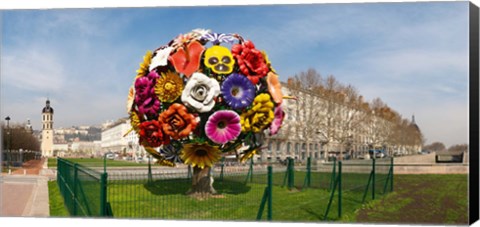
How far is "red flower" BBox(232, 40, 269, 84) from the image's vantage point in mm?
12487

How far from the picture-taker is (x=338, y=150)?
129 feet

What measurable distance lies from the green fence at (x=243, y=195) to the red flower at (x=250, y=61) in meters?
2.70

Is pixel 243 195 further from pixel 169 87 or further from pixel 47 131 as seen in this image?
pixel 47 131

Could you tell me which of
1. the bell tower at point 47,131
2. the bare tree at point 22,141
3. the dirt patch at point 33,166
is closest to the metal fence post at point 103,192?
the bell tower at point 47,131

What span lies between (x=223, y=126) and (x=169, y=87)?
165 cm

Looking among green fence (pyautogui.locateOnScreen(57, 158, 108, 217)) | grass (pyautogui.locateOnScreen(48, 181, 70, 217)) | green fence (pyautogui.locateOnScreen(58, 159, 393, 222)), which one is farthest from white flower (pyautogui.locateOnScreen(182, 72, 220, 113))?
grass (pyautogui.locateOnScreen(48, 181, 70, 217))

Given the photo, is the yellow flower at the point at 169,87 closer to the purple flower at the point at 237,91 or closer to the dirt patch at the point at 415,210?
the purple flower at the point at 237,91

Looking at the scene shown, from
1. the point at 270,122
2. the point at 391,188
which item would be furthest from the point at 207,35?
the point at 391,188

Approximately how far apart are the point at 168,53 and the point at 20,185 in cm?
750

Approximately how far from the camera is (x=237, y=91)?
1229cm

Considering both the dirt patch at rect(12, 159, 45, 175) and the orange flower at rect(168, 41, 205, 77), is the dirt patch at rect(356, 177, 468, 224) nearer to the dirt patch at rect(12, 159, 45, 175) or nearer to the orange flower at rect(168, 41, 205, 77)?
the orange flower at rect(168, 41, 205, 77)

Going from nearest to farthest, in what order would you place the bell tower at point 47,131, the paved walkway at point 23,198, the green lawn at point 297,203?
the green lawn at point 297,203
the paved walkway at point 23,198
the bell tower at point 47,131

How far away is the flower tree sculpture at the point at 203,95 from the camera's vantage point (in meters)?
12.1

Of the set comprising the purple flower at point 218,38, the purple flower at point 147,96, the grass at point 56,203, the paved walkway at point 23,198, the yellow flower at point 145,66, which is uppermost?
the purple flower at point 218,38
